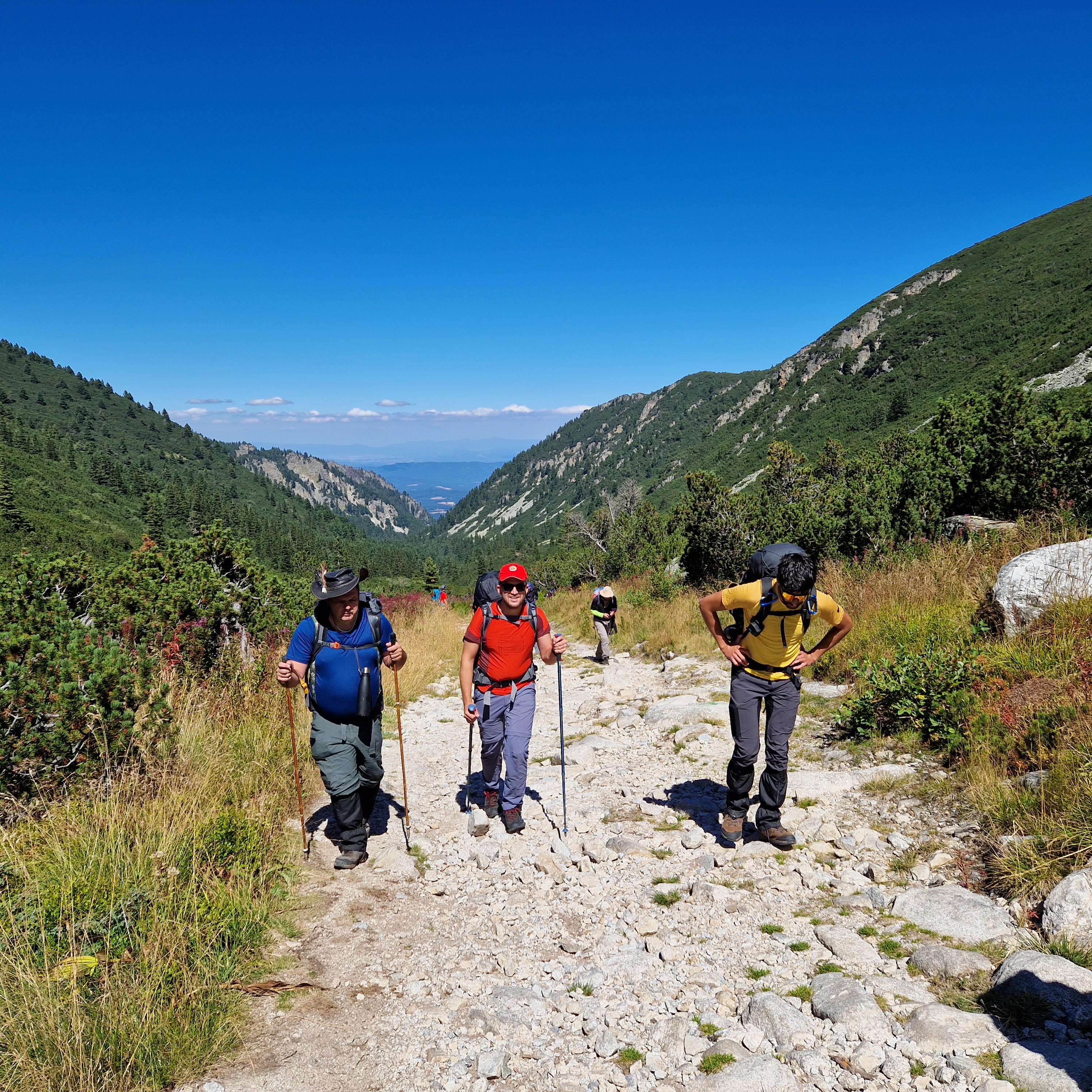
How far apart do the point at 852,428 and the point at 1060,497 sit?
92929mm

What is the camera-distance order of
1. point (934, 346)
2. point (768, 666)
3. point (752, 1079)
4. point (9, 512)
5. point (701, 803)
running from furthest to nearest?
1. point (934, 346)
2. point (9, 512)
3. point (701, 803)
4. point (768, 666)
5. point (752, 1079)

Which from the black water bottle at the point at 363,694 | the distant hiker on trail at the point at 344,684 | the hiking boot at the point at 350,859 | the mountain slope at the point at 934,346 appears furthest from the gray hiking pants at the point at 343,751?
the mountain slope at the point at 934,346

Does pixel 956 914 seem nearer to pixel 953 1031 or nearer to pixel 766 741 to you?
pixel 953 1031

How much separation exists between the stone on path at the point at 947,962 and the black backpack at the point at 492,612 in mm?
3240

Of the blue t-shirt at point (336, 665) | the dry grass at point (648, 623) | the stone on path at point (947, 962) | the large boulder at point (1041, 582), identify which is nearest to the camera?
the stone on path at point (947, 962)

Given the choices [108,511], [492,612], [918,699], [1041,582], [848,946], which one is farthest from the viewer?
[108,511]

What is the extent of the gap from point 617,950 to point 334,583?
128 inches

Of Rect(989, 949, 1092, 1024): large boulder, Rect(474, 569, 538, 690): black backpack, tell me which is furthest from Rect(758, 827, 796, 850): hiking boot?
Rect(474, 569, 538, 690): black backpack

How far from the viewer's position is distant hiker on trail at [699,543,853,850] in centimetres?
470

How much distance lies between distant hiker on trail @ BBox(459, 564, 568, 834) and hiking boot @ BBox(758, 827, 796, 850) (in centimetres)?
205

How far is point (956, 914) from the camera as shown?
360cm

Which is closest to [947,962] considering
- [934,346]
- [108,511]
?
[934,346]

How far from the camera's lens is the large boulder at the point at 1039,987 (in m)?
2.67

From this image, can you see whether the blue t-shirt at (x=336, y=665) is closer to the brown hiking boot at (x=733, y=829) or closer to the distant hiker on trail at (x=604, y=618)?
the brown hiking boot at (x=733, y=829)
